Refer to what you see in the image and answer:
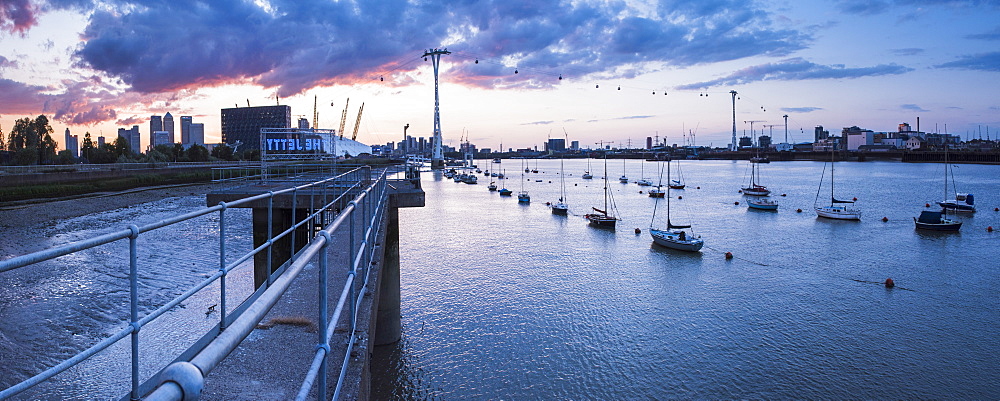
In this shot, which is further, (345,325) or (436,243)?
(436,243)

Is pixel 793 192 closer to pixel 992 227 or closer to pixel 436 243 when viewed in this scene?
pixel 992 227

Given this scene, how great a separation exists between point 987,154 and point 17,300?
222566 mm

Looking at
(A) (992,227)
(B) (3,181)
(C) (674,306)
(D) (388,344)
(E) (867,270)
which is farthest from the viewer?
(A) (992,227)

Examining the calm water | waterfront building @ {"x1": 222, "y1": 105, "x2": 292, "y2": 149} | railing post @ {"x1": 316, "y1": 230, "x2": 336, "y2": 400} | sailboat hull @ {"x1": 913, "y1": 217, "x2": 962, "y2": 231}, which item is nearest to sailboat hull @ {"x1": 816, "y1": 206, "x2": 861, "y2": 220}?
sailboat hull @ {"x1": 913, "y1": 217, "x2": 962, "y2": 231}

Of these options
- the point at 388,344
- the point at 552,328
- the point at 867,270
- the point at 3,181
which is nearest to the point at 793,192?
the point at 867,270

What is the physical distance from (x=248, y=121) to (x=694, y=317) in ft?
544

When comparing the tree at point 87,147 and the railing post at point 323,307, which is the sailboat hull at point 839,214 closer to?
the railing post at point 323,307

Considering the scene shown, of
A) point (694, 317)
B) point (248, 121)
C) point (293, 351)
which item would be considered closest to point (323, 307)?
point (293, 351)

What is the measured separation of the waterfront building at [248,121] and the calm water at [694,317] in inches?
4932

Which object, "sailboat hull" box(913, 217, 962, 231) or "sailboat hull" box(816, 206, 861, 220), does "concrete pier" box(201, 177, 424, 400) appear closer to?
"sailboat hull" box(913, 217, 962, 231)

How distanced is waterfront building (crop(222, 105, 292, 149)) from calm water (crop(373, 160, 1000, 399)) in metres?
125

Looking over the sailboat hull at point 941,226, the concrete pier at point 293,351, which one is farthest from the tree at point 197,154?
the concrete pier at point 293,351

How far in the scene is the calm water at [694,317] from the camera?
58.2 ft

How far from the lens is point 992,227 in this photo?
48.9m
